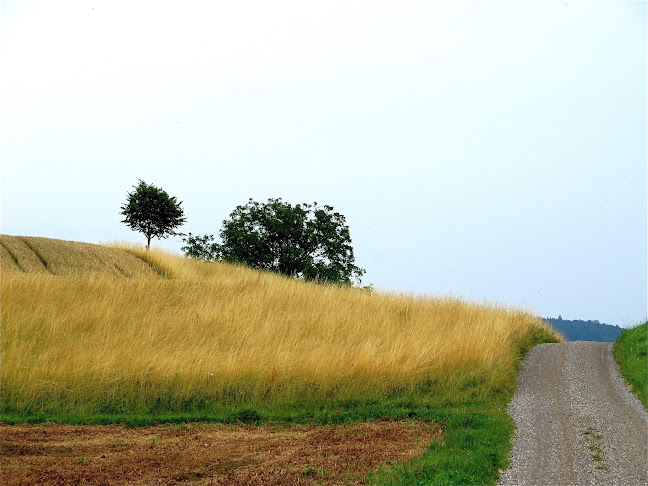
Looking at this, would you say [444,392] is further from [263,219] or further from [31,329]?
[263,219]

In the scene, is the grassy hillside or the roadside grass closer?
the grassy hillside

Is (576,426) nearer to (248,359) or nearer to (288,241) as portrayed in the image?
(248,359)

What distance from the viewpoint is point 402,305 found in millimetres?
23938

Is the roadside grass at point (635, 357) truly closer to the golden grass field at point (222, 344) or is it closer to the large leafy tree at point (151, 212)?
the golden grass field at point (222, 344)

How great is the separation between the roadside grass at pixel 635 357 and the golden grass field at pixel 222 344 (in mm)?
3229

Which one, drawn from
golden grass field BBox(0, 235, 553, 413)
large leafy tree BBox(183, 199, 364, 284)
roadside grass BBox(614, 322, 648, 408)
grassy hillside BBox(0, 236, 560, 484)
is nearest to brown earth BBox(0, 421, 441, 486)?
grassy hillside BBox(0, 236, 560, 484)

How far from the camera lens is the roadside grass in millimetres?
14959

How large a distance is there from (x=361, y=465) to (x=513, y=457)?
281cm

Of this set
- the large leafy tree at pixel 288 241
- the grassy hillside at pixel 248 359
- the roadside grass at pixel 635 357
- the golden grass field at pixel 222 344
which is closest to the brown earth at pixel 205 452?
the grassy hillside at pixel 248 359

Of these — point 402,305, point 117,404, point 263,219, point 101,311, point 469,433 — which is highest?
point 263,219

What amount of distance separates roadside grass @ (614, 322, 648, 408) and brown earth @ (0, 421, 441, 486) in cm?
698

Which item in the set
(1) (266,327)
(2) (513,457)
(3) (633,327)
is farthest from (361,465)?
(3) (633,327)

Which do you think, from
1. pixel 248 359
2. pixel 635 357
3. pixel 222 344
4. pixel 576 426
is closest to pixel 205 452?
pixel 248 359

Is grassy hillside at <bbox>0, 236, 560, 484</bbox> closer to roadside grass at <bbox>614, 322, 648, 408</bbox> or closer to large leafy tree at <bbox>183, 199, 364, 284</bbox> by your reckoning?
roadside grass at <bbox>614, 322, 648, 408</bbox>
